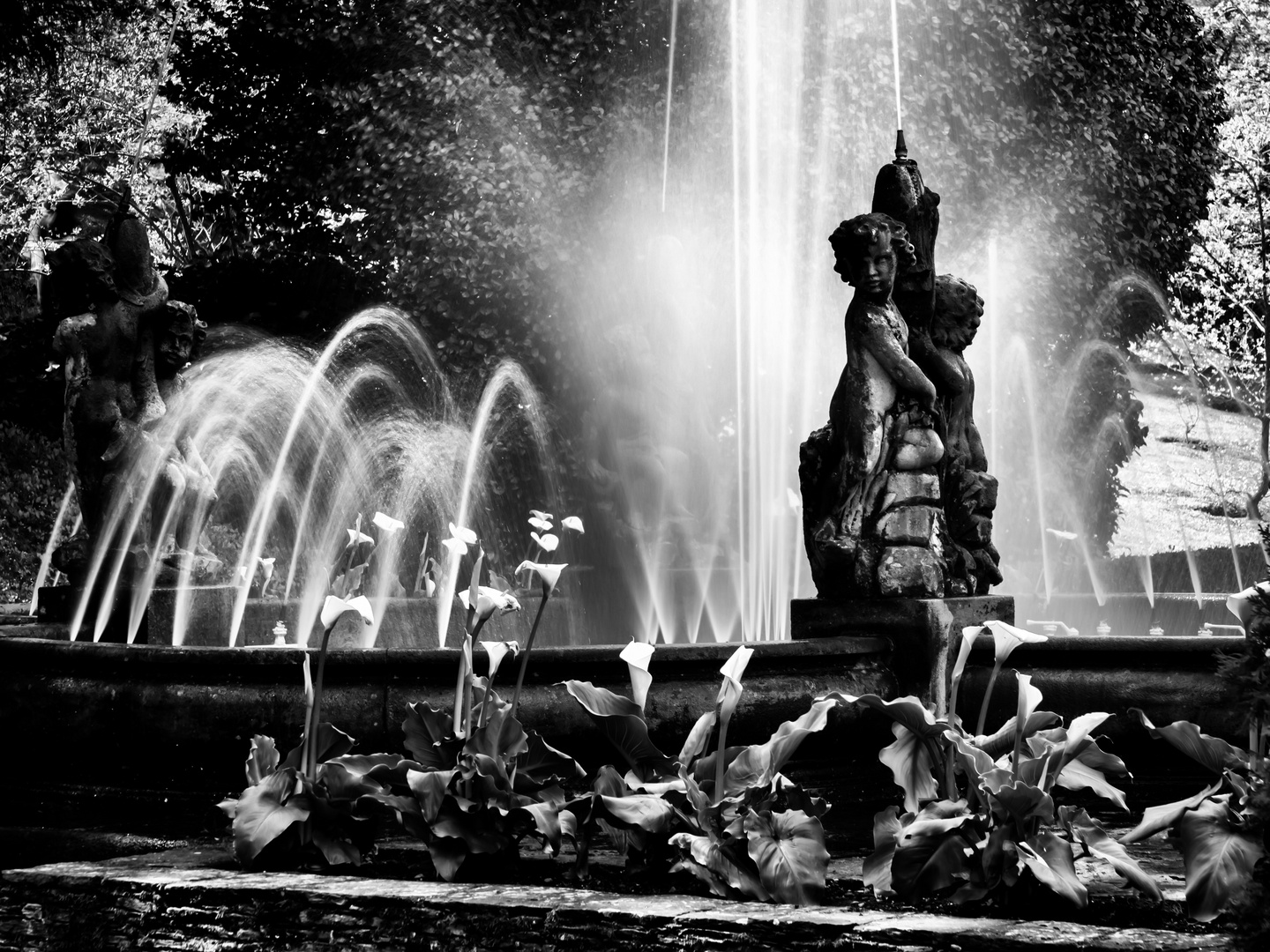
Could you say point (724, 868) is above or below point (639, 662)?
below

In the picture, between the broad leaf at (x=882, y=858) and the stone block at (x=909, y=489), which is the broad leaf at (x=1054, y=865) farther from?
the stone block at (x=909, y=489)

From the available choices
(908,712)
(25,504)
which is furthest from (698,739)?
(25,504)

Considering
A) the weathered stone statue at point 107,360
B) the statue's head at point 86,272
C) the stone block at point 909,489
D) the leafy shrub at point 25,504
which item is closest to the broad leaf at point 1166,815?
the stone block at point 909,489

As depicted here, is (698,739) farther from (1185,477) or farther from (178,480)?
(1185,477)

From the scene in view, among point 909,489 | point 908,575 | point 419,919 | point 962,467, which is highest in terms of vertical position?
point 962,467

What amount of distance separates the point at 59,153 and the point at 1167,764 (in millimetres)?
20272

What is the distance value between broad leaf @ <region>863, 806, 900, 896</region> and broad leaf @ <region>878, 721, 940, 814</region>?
0.18 metres

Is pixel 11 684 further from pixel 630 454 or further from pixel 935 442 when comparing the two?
pixel 630 454

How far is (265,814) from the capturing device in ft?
11.7

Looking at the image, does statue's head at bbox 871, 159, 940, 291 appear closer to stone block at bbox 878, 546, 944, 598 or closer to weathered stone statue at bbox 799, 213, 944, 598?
weathered stone statue at bbox 799, 213, 944, 598

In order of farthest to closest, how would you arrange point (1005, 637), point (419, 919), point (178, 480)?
point (178, 480) < point (1005, 637) < point (419, 919)

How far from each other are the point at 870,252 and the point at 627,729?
137 inches

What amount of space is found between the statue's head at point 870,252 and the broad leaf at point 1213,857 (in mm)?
3896

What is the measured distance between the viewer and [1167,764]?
5391 millimetres
